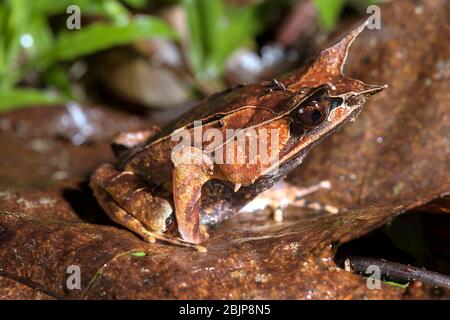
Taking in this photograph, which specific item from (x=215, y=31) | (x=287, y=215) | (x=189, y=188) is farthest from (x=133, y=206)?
(x=215, y=31)

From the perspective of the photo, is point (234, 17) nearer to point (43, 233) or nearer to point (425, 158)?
point (425, 158)

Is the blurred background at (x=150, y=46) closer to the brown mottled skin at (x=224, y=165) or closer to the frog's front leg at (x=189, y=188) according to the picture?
the brown mottled skin at (x=224, y=165)

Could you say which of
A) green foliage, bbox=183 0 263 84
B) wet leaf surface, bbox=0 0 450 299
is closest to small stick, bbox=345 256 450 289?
wet leaf surface, bbox=0 0 450 299

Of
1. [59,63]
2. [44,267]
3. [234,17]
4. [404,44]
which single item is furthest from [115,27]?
[44,267]

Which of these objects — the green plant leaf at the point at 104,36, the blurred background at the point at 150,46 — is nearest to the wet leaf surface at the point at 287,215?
the blurred background at the point at 150,46

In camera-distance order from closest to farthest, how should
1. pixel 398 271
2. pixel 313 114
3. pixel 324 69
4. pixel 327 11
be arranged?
pixel 398 271 < pixel 313 114 < pixel 324 69 < pixel 327 11

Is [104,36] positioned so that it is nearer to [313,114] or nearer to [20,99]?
[20,99]
